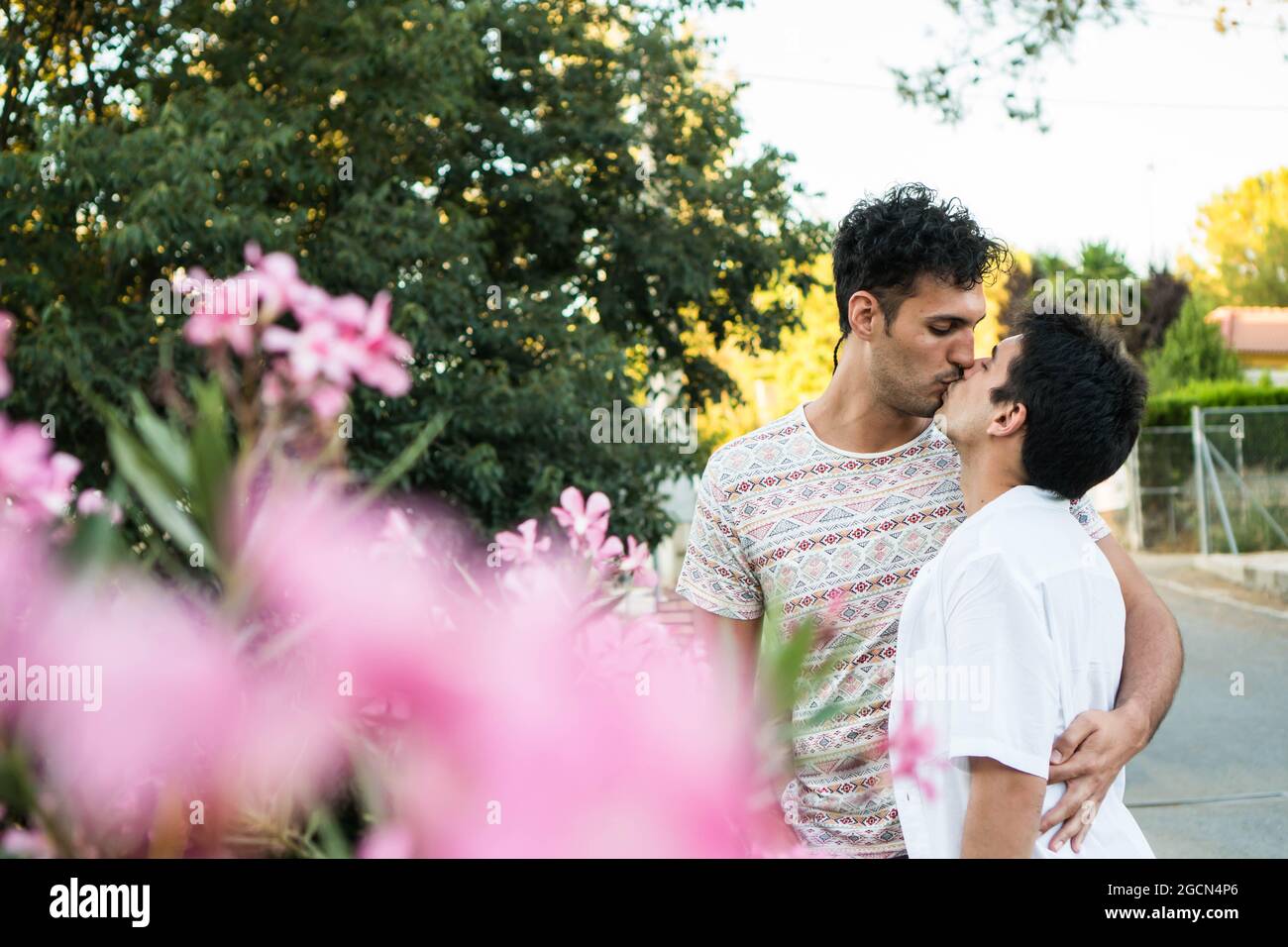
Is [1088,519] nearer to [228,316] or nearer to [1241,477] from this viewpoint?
[228,316]

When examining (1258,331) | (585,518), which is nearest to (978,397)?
(585,518)

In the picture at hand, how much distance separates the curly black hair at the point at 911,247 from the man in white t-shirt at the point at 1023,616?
0.33 m

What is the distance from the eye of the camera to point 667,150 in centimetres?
1048

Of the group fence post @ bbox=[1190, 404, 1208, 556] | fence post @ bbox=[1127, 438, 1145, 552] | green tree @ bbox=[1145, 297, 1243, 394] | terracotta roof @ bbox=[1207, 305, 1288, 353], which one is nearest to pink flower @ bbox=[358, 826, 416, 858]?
fence post @ bbox=[1190, 404, 1208, 556]

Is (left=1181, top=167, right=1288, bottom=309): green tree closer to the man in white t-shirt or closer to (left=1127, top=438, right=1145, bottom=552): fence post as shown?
(left=1127, top=438, right=1145, bottom=552): fence post

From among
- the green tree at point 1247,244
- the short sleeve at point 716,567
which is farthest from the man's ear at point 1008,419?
the green tree at point 1247,244

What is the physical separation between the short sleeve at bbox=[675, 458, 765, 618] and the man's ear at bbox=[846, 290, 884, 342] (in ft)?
1.01

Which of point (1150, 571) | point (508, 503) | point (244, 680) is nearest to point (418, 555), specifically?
point (244, 680)

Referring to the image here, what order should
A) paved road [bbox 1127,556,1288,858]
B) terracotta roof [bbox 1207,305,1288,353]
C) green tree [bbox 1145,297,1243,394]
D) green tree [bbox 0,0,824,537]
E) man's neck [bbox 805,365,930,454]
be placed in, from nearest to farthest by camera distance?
man's neck [bbox 805,365,930,454]
paved road [bbox 1127,556,1288,858]
green tree [bbox 0,0,824,537]
green tree [bbox 1145,297,1243,394]
terracotta roof [bbox 1207,305,1288,353]

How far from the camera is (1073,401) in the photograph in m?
1.56

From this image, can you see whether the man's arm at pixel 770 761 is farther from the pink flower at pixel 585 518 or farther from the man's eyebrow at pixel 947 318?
the man's eyebrow at pixel 947 318

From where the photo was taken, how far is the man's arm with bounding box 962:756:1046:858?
1330 mm
